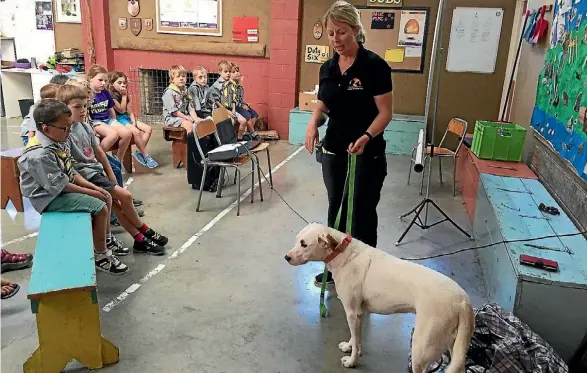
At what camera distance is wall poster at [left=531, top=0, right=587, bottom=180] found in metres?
2.93

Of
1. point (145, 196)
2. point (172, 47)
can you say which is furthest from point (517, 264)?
point (172, 47)

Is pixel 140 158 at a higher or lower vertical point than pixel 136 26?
lower

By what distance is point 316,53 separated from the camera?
22.7 ft

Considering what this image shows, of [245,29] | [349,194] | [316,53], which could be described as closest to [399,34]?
[316,53]

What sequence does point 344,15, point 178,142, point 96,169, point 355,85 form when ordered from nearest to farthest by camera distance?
1. point 344,15
2. point 355,85
3. point 96,169
4. point 178,142

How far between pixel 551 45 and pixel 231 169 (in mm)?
3309

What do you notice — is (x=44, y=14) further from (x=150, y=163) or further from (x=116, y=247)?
(x=116, y=247)

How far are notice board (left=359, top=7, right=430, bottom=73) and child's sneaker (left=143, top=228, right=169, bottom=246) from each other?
437cm

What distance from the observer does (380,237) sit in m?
3.75

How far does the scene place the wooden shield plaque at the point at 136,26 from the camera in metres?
7.44

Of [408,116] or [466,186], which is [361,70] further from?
[408,116]

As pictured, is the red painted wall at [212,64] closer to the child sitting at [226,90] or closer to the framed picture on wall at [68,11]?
the framed picture on wall at [68,11]

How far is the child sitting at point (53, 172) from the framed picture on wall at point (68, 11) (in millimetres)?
5680

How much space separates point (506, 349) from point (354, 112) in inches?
52.2
